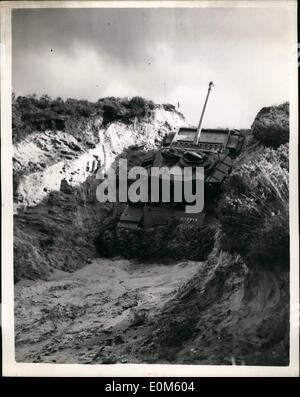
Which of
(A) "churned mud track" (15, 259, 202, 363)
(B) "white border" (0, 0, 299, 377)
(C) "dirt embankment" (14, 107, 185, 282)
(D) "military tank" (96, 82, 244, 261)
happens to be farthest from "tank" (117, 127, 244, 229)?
(B) "white border" (0, 0, 299, 377)

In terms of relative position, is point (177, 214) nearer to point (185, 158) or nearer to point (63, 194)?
point (185, 158)

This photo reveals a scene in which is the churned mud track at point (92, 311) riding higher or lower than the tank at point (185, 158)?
lower

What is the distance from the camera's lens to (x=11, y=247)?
424 inches

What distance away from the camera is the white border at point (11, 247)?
10016 millimetres

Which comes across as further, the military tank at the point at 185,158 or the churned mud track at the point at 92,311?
the military tank at the point at 185,158

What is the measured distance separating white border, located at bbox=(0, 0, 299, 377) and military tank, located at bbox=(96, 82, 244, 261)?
224 cm

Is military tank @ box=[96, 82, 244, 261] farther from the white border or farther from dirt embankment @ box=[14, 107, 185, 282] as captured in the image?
the white border

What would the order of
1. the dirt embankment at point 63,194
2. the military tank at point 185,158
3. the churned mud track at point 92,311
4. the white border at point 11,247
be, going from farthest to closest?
1. the military tank at point 185,158
2. the dirt embankment at point 63,194
3. the churned mud track at point 92,311
4. the white border at point 11,247

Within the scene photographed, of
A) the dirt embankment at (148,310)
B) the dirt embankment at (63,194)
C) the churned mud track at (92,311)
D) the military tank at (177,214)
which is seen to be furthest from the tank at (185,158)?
the churned mud track at (92,311)

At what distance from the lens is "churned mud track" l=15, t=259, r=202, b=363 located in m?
10.6

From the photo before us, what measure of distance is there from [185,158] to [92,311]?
4.50 metres

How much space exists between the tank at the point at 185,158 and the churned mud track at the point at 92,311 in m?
1.47

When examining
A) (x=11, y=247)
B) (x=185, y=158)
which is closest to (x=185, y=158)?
(x=185, y=158)

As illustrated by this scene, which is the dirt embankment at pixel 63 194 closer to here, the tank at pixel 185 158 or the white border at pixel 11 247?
the tank at pixel 185 158
